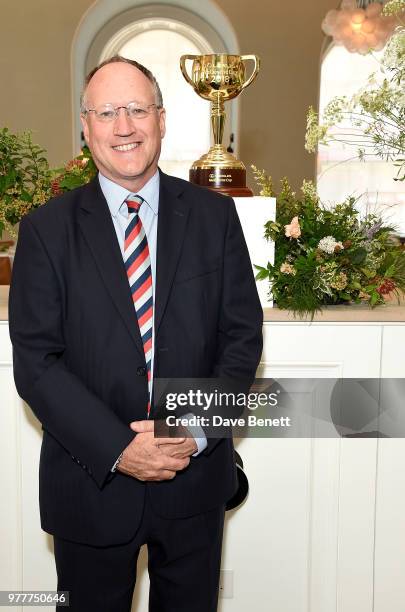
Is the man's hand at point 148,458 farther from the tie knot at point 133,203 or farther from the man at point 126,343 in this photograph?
the tie knot at point 133,203

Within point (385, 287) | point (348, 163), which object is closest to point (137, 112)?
point (385, 287)

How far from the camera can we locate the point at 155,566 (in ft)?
6.20

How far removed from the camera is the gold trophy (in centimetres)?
252

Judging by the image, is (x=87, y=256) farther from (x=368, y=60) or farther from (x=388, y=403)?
(x=368, y=60)

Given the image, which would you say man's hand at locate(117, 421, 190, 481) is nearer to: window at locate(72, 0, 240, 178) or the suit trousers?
the suit trousers

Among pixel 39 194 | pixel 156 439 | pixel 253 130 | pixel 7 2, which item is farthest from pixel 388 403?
pixel 7 2

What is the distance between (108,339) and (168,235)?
293 millimetres

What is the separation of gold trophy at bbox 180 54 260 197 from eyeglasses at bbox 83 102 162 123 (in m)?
0.74

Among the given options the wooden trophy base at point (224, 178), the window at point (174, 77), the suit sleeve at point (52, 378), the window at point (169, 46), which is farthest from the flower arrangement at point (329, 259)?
the window at point (174, 77)

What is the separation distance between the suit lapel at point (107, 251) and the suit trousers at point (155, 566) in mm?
436

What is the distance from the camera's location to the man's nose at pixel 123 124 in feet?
5.70

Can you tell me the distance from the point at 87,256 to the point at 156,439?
0.45 metres

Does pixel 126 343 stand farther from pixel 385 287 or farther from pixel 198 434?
pixel 385 287

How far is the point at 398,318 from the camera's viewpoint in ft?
7.55
